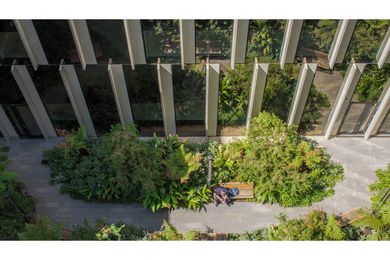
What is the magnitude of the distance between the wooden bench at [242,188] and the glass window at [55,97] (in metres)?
6.65

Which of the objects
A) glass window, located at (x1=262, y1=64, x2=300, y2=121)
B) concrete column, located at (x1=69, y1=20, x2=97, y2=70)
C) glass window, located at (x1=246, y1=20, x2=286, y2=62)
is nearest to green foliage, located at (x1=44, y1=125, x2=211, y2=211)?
concrete column, located at (x1=69, y1=20, x2=97, y2=70)

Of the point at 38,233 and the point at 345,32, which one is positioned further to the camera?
the point at 345,32

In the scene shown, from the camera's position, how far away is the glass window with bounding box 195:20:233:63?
14078mm

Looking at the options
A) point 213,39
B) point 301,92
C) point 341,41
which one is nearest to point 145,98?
point 213,39

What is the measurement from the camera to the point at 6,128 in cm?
1800

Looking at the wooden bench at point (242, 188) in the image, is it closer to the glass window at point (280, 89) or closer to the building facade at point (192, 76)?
the building facade at point (192, 76)

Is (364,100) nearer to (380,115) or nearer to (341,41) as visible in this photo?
(380,115)

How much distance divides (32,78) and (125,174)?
4.81 m

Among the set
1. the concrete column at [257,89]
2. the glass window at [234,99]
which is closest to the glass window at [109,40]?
the glass window at [234,99]
